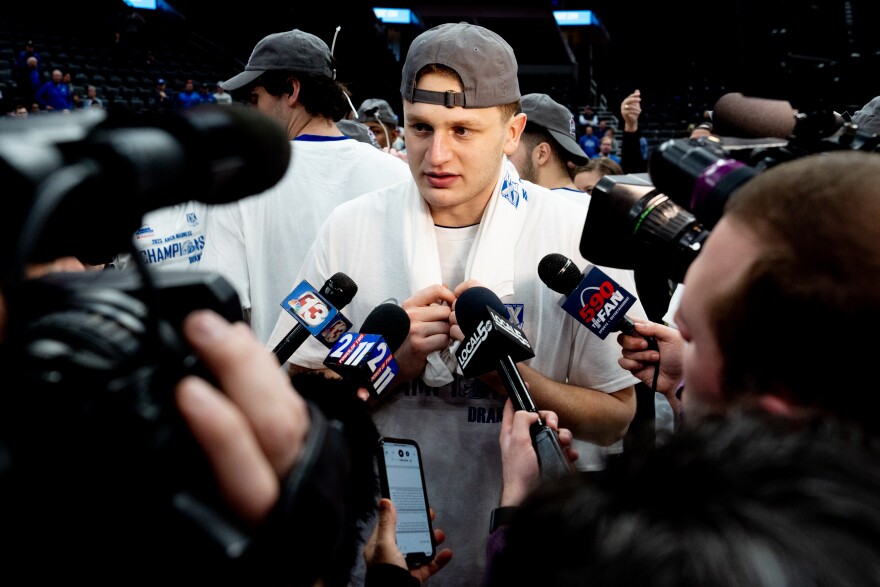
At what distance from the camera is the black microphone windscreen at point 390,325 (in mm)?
1466

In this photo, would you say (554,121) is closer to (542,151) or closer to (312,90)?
(542,151)

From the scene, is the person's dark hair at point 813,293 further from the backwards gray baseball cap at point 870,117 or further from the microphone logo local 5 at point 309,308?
the backwards gray baseball cap at point 870,117

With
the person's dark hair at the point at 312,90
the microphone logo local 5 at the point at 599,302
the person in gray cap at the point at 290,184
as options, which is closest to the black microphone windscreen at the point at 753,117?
the microphone logo local 5 at the point at 599,302

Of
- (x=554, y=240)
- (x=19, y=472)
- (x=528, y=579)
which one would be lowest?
(x=554, y=240)

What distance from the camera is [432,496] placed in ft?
5.48

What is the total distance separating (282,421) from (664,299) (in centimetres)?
134

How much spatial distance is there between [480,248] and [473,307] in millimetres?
304

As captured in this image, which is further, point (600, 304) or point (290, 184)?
point (290, 184)

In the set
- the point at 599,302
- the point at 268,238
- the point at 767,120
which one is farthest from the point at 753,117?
the point at 268,238

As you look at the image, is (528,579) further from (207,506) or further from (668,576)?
(207,506)

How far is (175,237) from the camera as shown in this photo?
2.78 m

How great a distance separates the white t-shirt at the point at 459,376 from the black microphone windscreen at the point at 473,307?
0.22 metres

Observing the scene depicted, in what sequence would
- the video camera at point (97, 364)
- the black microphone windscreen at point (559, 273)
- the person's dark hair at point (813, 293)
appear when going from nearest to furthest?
the video camera at point (97, 364) < the person's dark hair at point (813, 293) < the black microphone windscreen at point (559, 273)

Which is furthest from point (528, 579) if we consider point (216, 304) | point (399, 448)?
point (399, 448)
